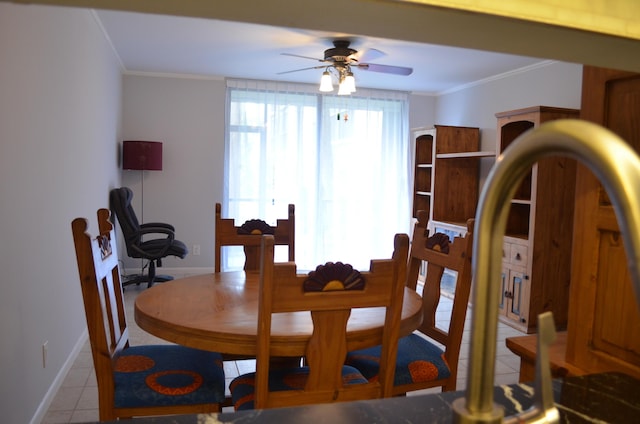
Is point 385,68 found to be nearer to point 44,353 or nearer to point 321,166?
point 321,166

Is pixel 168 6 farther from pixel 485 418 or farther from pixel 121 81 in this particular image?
pixel 121 81

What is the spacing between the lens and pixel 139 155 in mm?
5547

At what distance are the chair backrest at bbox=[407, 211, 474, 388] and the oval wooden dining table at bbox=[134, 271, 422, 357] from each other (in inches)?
4.8

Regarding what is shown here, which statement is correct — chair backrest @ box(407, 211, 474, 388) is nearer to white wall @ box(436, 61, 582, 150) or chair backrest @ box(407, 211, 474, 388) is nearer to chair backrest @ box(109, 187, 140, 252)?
white wall @ box(436, 61, 582, 150)

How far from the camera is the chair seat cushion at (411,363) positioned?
199 cm

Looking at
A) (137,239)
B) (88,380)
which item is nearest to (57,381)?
(88,380)

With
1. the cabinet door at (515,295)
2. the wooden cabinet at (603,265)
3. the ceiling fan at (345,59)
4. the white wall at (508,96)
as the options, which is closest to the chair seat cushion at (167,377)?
the wooden cabinet at (603,265)

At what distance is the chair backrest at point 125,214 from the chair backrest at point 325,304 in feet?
12.6

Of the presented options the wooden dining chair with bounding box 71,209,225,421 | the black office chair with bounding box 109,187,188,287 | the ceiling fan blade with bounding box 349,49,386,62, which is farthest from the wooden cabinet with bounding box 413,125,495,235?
the wooden dining chair with bounding box 71,209,225,421

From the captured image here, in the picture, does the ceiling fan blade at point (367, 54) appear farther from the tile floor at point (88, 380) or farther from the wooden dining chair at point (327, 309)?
the wooden dining chair at point (327, 309)

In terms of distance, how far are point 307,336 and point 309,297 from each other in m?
0.21

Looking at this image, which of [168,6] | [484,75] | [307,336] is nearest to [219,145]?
[484,75]

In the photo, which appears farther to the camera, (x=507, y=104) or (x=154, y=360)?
(x=507, y=104)

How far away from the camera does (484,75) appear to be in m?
5.59
